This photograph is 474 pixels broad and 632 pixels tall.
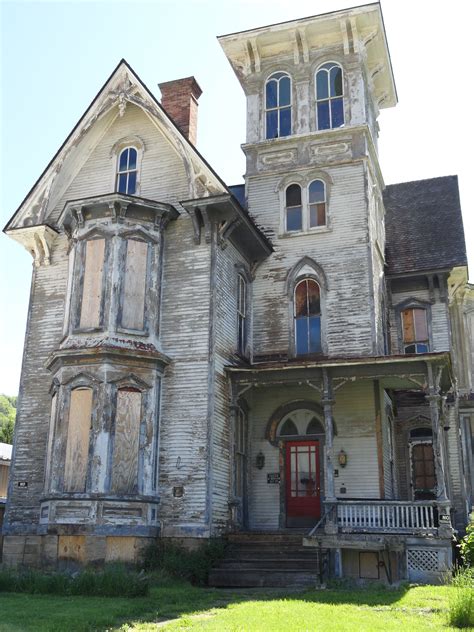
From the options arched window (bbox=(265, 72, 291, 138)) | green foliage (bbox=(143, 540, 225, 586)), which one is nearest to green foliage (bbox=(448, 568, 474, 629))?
green foliage (bbox=(143, 540, 225, 586))

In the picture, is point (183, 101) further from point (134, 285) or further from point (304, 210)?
point (134, 285)

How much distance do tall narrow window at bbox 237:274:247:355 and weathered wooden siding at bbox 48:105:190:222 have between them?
3015 mm

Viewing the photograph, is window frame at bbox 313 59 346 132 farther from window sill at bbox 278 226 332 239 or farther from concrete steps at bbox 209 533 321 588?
concrete steps at bbox 209 533 321 588

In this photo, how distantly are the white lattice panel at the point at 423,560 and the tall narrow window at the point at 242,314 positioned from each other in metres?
7.02

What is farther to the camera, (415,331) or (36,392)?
(415,331)

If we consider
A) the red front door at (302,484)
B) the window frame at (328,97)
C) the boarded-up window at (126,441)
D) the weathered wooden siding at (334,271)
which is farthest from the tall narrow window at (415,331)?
the boarded-up window at (126,441)

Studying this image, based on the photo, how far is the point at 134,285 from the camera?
17.3m

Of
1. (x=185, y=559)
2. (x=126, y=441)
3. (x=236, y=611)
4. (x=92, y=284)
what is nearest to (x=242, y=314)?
(x=92, y=284)

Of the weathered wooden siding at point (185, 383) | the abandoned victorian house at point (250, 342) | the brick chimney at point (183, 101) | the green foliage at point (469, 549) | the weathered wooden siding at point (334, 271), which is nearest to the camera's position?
the green foliage at point (469, 549)

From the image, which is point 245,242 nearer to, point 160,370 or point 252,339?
point 252,339

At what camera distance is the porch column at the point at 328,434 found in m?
15.8

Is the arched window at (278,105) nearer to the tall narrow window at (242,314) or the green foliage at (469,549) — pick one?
the tall narrow window at (242,314)

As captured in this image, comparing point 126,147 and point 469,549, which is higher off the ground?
point 126,147

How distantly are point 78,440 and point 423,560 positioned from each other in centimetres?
792
